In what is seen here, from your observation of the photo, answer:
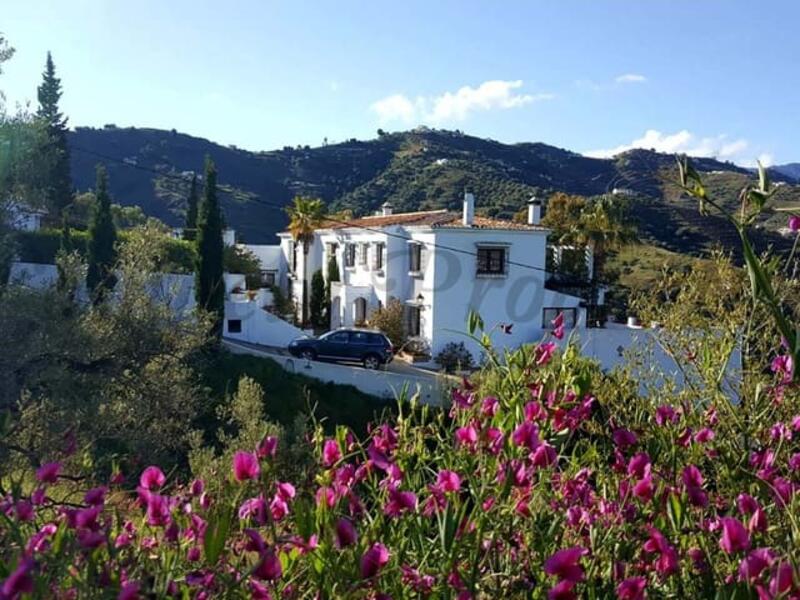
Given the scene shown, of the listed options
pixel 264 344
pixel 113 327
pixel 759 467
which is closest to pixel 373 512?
pixel 759 467

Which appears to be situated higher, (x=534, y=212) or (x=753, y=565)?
(x=534, y=212)

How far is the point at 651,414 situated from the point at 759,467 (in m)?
0.64

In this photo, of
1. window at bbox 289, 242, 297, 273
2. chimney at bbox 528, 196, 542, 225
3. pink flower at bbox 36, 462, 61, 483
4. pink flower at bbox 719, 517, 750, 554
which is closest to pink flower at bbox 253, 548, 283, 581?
pink flower at bbox 36, 462, 61, 483

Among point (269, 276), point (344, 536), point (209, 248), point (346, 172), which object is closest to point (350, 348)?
point (209, 248)

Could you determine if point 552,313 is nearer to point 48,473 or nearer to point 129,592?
point 48,473

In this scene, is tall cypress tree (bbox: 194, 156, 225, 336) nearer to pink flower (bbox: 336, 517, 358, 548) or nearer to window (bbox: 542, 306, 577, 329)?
window (bbox: 542, 306, 577, 329)

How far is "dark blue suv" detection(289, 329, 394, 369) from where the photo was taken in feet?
74.4

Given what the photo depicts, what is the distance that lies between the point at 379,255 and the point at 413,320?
3.02m

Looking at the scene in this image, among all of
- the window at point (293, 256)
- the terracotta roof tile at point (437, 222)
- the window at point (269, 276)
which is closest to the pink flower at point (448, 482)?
the terracotta roof tile at point (437, 222)

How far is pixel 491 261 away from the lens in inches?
979

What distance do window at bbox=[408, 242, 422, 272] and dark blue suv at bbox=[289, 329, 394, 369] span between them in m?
3.80

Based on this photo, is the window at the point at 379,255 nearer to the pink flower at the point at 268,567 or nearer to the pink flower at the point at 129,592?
the pink flower at the point at 268,567

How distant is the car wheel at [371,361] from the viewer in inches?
888

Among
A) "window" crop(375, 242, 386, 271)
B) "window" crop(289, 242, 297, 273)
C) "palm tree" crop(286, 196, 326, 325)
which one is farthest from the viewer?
"window" crop(289, 242, 297, 273)
